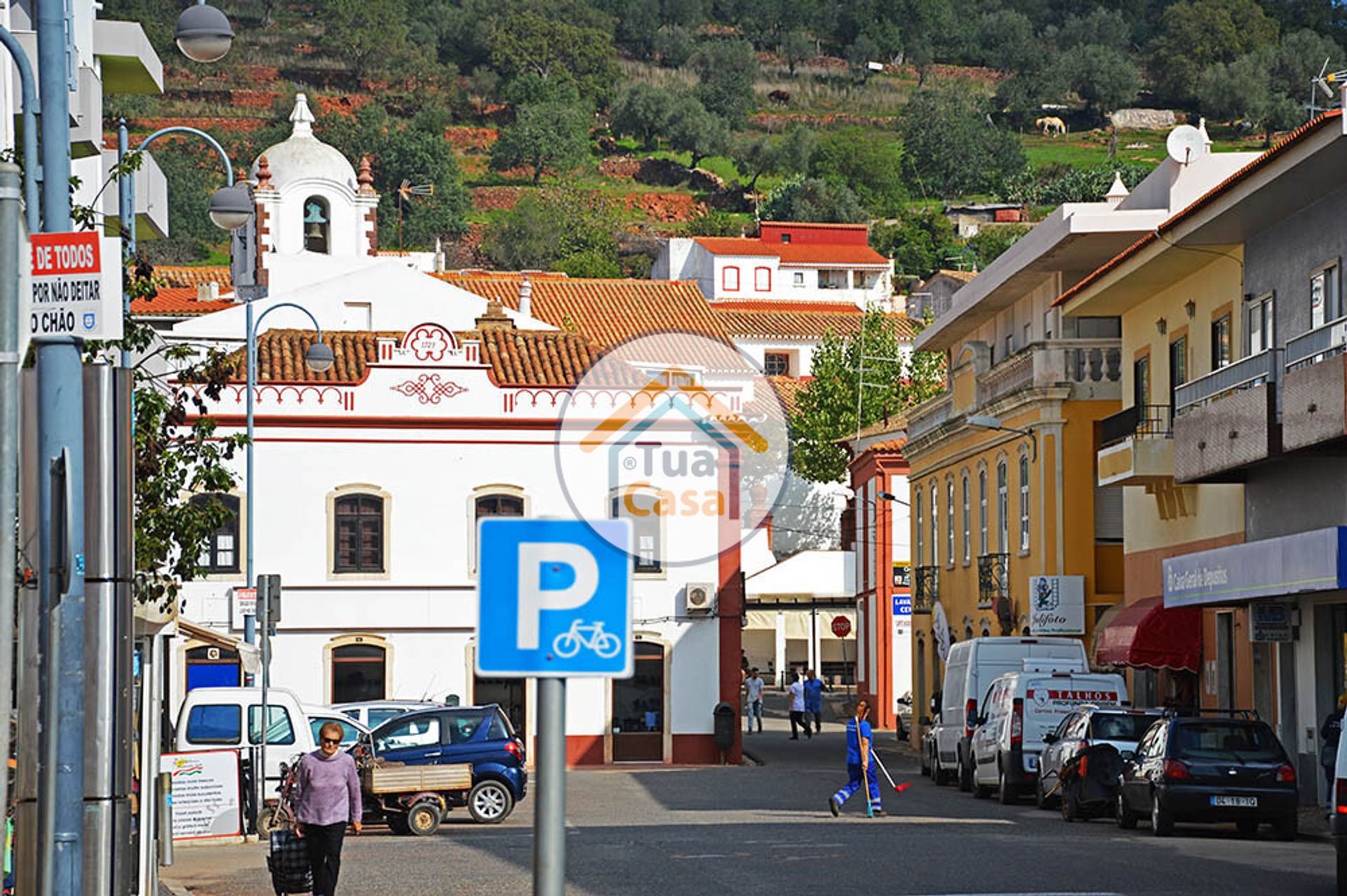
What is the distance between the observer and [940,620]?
162 feet

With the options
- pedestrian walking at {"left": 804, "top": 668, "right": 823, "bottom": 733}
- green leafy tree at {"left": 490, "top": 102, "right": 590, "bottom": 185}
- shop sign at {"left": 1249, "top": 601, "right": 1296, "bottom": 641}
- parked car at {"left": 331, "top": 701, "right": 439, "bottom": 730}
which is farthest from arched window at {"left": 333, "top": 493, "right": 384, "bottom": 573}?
green leafy tree at {"left": 490, "top": 102, "right": 590, "bottom": 185}

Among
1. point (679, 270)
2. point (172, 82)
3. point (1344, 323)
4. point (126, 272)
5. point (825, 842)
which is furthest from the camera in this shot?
point (172, 82)

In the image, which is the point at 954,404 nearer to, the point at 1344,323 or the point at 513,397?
the point at 513,397

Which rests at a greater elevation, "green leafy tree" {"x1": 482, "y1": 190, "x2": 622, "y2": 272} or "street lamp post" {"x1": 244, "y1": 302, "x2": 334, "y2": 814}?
"green leafy tree" {"x1": 482, "y1": 190, "x2": 622, "y2": 272}

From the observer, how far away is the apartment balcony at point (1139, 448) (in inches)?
1347

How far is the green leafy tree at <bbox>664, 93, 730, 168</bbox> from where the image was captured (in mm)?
180125

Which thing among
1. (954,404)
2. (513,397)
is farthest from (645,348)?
(513,397)

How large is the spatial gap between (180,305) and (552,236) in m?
66.6

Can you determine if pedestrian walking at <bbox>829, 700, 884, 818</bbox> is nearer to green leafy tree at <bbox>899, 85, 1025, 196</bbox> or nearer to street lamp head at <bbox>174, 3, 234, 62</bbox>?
street lamp head at <bbox>174, 3, 234, 62</bbox>

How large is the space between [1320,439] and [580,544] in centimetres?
2045

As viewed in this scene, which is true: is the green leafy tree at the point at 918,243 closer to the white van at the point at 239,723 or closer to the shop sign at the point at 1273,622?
the shop sign at the point at 1273,622

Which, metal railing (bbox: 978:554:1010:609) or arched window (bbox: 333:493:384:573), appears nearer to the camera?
arched window (bbox: 333:493:384:573)

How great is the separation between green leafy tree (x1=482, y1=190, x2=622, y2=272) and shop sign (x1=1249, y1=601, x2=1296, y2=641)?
351ft

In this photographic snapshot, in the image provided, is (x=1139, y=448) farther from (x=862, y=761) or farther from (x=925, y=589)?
(x=925, y=589)
